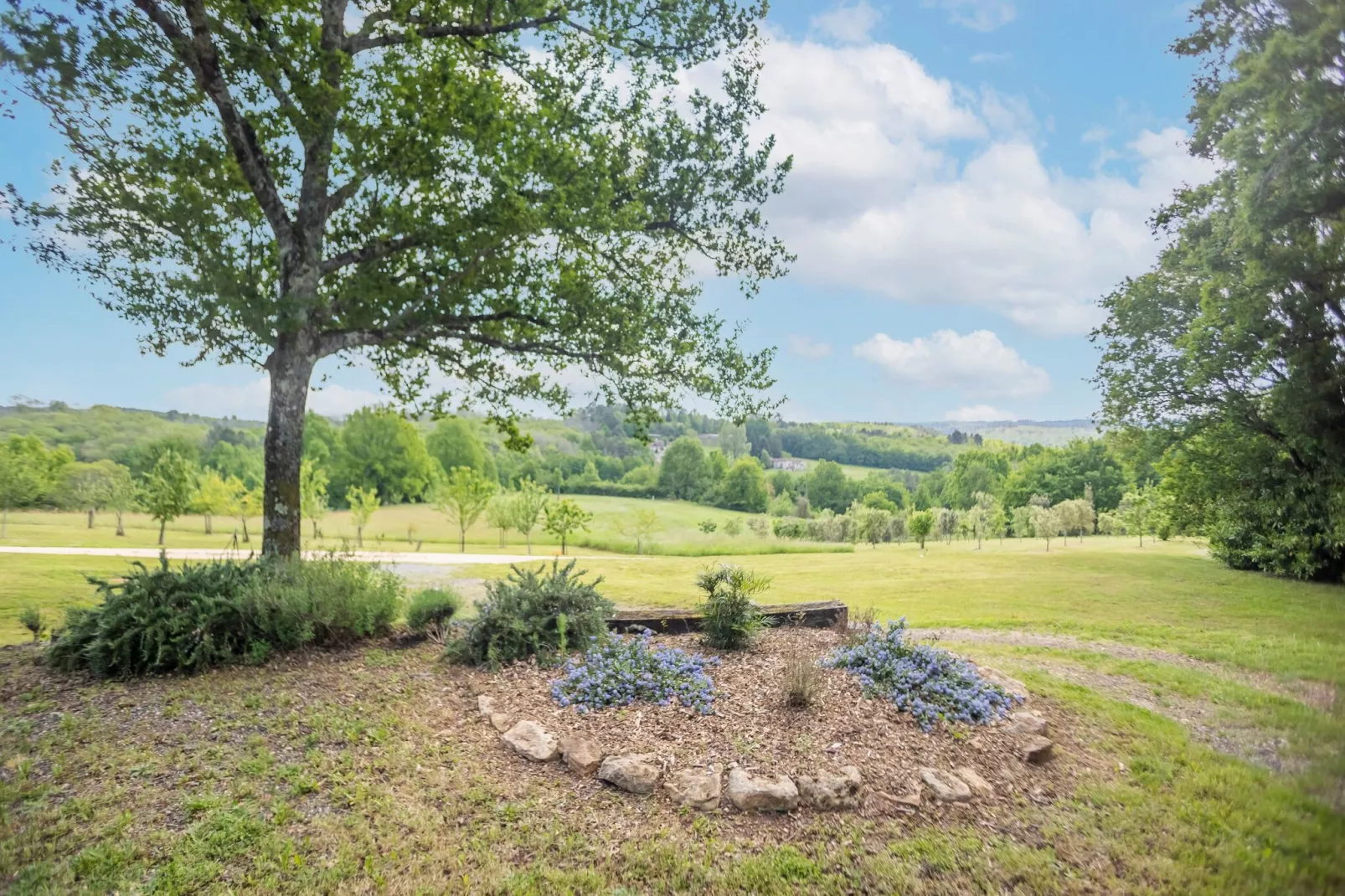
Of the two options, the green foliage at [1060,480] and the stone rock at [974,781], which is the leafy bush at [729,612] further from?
the green foliage at [1060,480]

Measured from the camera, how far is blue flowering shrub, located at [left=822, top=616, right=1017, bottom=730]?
18.1 feet

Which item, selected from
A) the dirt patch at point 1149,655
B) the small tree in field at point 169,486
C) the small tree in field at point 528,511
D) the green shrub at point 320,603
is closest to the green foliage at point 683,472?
the small tree in field at point 528,511

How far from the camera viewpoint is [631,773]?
4496mm

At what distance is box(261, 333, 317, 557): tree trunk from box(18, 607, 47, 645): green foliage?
8.31 ft

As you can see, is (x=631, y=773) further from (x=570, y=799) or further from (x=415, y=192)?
(x=415, y=192)

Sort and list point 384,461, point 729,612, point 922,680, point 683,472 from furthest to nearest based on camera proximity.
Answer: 1. point 683,472
2. point 384,461
3. point 729,612
4. point 922,680

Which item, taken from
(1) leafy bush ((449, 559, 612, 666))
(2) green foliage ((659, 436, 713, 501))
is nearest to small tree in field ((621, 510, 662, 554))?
(2) green foliage ((659, 436, 713, 501))

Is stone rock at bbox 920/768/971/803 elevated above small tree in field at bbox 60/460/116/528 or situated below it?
below

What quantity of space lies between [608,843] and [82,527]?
496 inches

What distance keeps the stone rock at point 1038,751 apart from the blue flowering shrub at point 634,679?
2.45 meters

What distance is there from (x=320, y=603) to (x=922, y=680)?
6.52 meters

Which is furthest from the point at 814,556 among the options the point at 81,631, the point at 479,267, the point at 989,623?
the point at 81,631

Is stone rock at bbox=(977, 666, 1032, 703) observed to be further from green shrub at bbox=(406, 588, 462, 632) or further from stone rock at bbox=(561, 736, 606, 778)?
green shrub at bbox=(406, 588, 462, 632)

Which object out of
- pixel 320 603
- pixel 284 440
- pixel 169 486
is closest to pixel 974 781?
pixel 320 603
